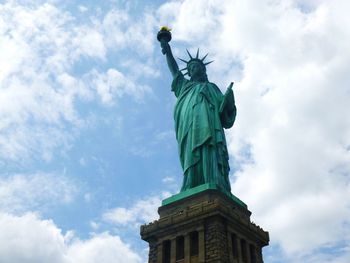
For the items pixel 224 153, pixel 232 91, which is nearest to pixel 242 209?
pixel 224 153

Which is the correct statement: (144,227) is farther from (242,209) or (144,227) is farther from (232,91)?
(232,91)

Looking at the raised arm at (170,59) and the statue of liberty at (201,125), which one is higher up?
the raised arm at (170,59)

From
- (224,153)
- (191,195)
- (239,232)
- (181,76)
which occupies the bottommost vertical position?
(239,232)

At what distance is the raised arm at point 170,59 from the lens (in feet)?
111

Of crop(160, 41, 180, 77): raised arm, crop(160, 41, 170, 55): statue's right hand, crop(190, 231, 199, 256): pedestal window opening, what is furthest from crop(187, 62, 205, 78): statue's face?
crop(190, 231, 199, 256): pedestal window opening

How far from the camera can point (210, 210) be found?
24.4m

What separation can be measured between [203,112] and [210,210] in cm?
704

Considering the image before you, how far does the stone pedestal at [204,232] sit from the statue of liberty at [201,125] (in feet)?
4.11

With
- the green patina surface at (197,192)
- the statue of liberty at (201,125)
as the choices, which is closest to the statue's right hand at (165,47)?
the statue of liberty at (201,125)

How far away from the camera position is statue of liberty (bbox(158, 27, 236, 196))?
27562 millimetres

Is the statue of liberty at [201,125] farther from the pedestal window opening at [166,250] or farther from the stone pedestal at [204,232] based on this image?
the pedestal window opening at [166,250]

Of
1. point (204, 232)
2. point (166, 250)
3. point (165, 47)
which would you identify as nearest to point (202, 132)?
point (204, 232)

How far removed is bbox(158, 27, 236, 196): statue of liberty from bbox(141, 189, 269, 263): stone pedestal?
4.11 ft

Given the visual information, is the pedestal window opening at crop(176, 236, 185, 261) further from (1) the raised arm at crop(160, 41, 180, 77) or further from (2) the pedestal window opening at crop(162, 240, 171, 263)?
(1) the raised arm at crop(160, 41, 180, 77)
